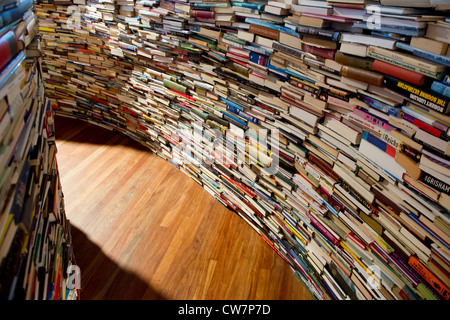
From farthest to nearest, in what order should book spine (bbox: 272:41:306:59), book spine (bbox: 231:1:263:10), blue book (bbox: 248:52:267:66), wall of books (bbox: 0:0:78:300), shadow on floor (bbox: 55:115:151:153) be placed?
shadow on floor (bbox: 55:115:151:153)
blue book (bbox: 248:52:267:66)
book spine (bbox: 231:1:263:10)
book spine (bbox: 272:41:306:59)
wall of books (bbox: 0:0:78:300)

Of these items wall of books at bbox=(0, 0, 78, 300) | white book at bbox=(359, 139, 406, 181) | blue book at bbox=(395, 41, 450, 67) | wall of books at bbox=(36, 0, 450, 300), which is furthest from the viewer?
white book at bbox=(359, 139, 406, 181)

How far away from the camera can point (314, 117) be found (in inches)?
57.6

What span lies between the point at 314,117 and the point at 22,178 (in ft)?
3.70

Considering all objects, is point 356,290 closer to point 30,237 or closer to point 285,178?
point 285,178

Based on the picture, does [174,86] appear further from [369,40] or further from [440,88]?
[440,88]

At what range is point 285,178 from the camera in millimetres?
1802

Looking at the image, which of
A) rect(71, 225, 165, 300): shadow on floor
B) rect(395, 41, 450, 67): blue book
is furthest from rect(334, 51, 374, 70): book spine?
rect(71, 225, 165, 300): shadow on floor

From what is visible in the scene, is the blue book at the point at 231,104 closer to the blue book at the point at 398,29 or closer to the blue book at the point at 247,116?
the blue book at the point at 247,116

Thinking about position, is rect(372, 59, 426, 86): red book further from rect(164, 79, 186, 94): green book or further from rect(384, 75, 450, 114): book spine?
rect(164, 79, 186, 94): green book

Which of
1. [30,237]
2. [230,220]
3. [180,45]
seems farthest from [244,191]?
[30,237]

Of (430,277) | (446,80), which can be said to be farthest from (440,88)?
(430,277)

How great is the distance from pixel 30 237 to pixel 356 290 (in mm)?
1315

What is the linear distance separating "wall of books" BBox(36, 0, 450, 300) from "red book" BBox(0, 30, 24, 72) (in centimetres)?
101

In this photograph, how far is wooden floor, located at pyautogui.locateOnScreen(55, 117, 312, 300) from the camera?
1.88 metres
